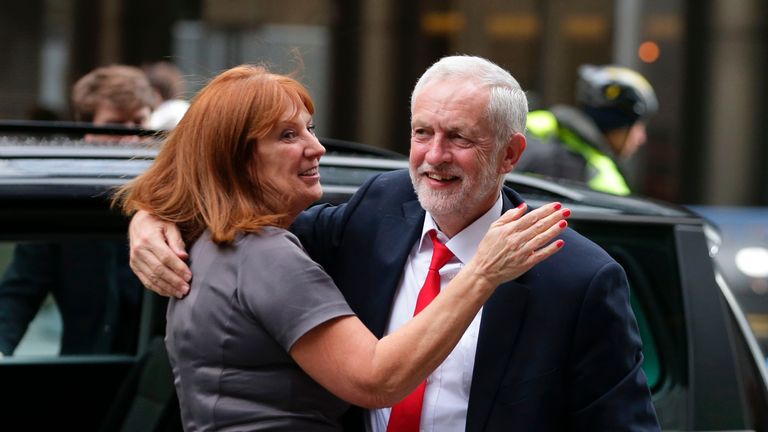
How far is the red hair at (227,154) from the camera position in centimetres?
245

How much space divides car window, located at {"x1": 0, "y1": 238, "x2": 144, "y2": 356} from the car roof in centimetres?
28

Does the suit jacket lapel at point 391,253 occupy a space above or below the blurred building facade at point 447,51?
above

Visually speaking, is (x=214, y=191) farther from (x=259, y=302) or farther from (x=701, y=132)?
(x=701, y=132)

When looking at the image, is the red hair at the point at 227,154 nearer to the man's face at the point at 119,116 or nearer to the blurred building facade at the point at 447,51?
the man's face at the point at 119,116

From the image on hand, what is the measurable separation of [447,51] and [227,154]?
333 inches

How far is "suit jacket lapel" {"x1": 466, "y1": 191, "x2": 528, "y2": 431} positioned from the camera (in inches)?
98.7

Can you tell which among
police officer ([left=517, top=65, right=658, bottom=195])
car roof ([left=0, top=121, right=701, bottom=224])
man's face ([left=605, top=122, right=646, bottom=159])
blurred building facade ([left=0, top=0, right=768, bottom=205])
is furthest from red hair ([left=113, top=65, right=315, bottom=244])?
blurred building facade ([left=0, top=0, right=768, bottom=205])

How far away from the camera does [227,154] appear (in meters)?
2.46

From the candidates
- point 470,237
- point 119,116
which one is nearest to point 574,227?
point 470,237

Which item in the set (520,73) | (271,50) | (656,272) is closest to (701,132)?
(520,73)

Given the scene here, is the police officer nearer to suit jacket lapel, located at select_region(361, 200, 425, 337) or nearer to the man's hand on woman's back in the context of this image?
suit jacket lapel, located at select_region(361, 200, 425, 337)

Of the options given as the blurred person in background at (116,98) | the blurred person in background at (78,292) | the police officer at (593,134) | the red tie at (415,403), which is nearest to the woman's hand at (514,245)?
the red tie at (415,403)

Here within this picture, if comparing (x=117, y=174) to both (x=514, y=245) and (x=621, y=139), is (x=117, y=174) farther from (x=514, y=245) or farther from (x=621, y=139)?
(x=621, y=139)

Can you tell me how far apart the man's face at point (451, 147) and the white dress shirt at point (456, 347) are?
103mm
